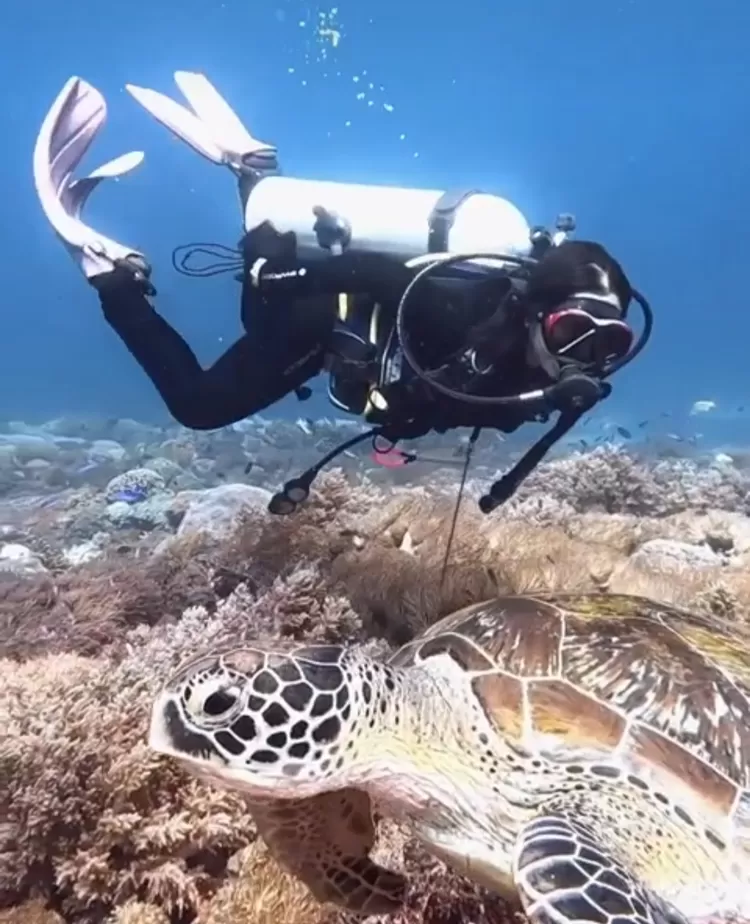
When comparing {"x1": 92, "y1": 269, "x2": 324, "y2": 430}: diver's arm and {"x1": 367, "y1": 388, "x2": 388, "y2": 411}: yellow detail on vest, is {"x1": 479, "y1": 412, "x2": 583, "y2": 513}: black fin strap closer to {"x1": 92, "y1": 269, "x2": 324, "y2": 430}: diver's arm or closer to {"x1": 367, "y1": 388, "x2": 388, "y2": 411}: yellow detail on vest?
{"x1": 367, "y1": 388, "x2": 388, "y2": 411}: yellow detail on vest

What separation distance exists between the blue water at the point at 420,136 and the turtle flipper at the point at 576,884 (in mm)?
28429

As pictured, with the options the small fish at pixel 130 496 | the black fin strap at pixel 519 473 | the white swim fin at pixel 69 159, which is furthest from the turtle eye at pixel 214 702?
the small fish at pixel 130 496

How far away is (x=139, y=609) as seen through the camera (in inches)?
153

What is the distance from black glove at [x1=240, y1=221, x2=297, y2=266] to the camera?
354 centimetres

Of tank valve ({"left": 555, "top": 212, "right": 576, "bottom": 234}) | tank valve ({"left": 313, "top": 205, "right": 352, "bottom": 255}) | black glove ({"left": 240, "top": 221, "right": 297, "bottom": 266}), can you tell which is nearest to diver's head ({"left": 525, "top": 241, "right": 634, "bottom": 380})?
tank valve ({"left": 555, "top": 212, "right": 576, "bottom": 234})

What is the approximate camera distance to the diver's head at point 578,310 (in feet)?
8.13

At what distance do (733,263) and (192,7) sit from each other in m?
66.9

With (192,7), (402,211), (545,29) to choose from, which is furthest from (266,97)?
(402,211)

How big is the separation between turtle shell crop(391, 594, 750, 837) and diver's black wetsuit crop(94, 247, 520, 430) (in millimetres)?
1337

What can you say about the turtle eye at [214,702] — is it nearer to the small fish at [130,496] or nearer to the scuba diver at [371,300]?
the scuba diver at [371,300]

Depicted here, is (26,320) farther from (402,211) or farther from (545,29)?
(402,211)

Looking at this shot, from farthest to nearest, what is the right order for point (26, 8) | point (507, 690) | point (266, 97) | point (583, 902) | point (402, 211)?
1. point (266, 97)
2. point (26, 8)
3. point (402, 211)
4. point (507, 690)
5. point (583, 902)

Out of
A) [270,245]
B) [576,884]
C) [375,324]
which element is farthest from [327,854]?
[270,245]

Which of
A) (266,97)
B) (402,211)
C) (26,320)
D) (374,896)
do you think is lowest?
(26,320)
